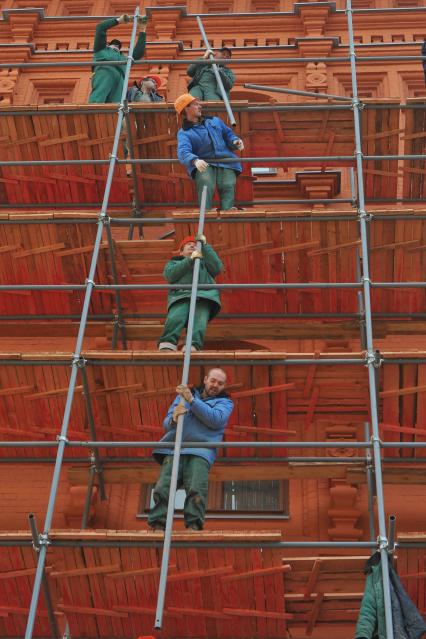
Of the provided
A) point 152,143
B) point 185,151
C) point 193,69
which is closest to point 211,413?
point 185,151

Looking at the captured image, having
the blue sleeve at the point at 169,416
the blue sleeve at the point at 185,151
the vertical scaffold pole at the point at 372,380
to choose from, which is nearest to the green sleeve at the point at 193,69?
the vertical scaffold pole at the point at 372,380

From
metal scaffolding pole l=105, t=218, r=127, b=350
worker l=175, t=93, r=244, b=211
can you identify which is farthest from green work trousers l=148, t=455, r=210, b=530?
worker l=175, t=93, r=244, b=211

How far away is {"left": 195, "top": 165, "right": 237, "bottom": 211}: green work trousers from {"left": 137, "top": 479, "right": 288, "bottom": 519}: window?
136 inches

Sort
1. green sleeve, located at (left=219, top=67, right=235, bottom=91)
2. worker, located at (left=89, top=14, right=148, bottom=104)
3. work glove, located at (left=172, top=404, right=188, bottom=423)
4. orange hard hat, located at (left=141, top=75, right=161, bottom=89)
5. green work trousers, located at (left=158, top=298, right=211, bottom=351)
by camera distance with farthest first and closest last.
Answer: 1. orange hard hat, located at (left=141, top=75, right=161, bottom=89)
2. worker, located at (left=89, top=14, right=148, bottom=104)
3. green sleeve, located at (left=219, top=67, right=235, bottom=91)
4. green work trousers, located at (left=158, top=298, right=211, bottom=351)
5. work glove, located at (left=172, top=404, right=188, bottom=423)

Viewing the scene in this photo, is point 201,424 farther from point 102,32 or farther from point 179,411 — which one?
point 102,32

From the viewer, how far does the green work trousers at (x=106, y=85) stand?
19312 millimetres

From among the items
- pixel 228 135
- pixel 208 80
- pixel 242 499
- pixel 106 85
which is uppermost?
pixel 106 85

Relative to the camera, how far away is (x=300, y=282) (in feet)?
52.5

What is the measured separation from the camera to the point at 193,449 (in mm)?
12766

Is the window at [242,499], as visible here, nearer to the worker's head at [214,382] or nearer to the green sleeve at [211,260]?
the green sleeve at [211,260]

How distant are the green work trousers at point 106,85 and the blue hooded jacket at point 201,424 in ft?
24.8

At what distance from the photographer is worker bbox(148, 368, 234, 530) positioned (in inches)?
495

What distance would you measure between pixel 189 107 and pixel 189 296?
11.1ft

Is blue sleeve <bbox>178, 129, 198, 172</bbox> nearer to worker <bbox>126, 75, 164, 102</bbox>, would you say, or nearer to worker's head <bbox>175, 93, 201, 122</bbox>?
worker's head <bbox>175, 93, 201, 122</bbox>
